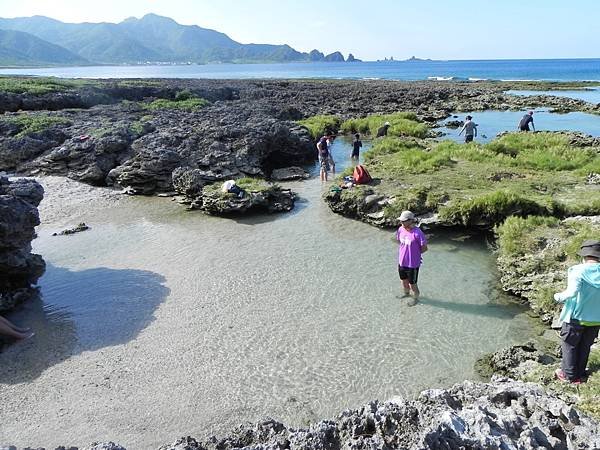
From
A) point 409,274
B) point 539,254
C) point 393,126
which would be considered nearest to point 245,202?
point 409,274

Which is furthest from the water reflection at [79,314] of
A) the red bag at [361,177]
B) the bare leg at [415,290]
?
the red bag at [361,177]

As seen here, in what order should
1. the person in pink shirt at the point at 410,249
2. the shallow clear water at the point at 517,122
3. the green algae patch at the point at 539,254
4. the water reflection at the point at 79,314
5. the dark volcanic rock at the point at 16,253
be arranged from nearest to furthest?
1. the water reflection at the point at 79,314
2. the green algae patch at the point at 539,254
3. the person in pink shirt at the point at 410,249
4. the dark volcanic rock at the point at 16,253
5. the shallow clear water at the point at 517,122

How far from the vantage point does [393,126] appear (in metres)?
37.6

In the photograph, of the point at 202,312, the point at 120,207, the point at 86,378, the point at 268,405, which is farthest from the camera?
the point at 120,207

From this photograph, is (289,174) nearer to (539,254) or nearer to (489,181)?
(489,181)

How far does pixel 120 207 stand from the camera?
20859mm

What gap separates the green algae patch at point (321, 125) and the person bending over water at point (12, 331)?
27.8 m

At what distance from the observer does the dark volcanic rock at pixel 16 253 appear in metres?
12.2

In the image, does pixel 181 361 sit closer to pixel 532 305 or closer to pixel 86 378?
pixel 86 378

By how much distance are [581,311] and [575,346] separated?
26.6 inches

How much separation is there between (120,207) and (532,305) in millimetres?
17335

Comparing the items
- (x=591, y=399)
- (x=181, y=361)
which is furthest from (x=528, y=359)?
(x=181, y=361)

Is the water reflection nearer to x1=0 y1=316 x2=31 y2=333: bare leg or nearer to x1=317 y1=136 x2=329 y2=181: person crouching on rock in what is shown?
x1=0 y1=316 x2=31 y2=333: bare leg

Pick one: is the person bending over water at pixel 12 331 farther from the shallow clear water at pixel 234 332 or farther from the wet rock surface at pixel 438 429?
the wet rock surface at pixel 438 429
